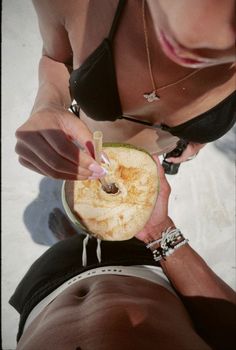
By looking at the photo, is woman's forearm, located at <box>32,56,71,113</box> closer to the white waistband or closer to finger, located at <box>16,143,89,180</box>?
finger, located at <box>16,143,89,180</box>

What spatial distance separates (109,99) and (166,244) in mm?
475

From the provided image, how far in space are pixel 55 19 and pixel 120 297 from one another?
73 centimetres

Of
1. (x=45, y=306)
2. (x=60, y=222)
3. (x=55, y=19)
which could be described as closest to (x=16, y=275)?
(x=60, y=222)

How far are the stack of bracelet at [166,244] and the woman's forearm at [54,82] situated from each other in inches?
20.0

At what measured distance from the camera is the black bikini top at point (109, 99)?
2.56 ft

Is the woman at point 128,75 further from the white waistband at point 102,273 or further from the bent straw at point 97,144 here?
the white waistband at point 102,273

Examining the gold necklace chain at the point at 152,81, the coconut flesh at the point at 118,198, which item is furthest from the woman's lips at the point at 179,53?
the coconut flesh at the point at 118,198

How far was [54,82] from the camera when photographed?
3.27 ft

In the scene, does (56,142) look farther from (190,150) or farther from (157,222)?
(190,150)

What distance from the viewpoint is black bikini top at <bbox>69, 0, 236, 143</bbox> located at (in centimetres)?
78

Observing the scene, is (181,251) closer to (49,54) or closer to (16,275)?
(49,54)

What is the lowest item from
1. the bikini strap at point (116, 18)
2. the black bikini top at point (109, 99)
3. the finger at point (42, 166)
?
the finger at point (42, 166)

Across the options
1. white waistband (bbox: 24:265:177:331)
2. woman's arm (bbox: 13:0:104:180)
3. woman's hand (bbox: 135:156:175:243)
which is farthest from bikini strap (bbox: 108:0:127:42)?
white waistband (bbox: 24:265:177:331)

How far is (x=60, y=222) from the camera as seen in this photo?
1734mm
